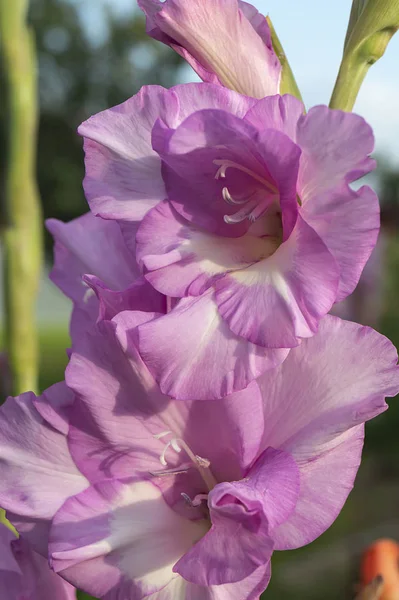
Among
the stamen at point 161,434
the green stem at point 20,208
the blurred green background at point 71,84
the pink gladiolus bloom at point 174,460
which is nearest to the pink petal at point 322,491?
the pink gladiolus bloom at point 174,460

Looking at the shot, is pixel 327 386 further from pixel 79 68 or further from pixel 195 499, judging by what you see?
pixel 79 68

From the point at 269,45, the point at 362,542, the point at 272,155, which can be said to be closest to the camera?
the point at 272,155

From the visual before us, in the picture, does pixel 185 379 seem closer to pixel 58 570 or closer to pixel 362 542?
pixel 58 570

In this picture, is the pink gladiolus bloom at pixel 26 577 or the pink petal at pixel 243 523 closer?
the pink petal at pixel 243 523

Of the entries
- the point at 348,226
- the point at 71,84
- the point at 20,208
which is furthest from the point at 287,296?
the point at 71,84

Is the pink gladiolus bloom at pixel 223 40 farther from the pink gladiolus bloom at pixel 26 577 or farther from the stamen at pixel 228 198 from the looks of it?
the pink gladiolus bloom at pixel 26 577

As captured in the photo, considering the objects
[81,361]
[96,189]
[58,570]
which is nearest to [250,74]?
[96,189]

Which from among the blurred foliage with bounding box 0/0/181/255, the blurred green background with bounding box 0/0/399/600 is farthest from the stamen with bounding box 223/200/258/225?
the blurred foliage with bounding box 0/0/181/255

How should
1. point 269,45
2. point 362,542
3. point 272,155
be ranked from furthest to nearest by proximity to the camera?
point 362,542 → point 269,45 → point 272,155
